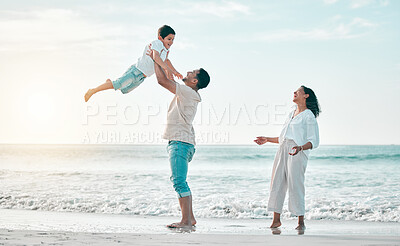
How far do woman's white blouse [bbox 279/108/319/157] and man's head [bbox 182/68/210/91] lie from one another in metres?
1.17

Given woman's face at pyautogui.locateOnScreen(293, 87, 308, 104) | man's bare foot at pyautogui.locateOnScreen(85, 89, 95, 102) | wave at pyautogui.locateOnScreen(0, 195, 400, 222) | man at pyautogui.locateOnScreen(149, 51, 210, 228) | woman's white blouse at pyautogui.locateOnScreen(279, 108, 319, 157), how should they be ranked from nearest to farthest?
man at pyautogui.locateOnScreen(149, 51, 210, 228)
woman's white blouse at pyautogui.locateOnScreen(279, 108, 319, 157)
woman's face at pyautogui.locateOnScreen(293, 87, 308, 104)
man's bare foot at pyautogui.locateOnScreen(85, 89, 95, 102)
wave at pyautogui.locateOnScreen(0, 195, 400, 222)

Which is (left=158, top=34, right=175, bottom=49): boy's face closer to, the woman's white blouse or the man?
the man

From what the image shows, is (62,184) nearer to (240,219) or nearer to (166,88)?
(240,219)

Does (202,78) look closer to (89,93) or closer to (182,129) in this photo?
(182,129)

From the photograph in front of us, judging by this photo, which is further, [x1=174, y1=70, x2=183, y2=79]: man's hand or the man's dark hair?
the man's dark hair

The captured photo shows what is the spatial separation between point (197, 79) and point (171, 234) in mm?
1525

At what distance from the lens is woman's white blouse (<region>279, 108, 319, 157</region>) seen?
522cm

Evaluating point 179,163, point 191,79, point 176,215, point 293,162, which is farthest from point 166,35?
point 176,215

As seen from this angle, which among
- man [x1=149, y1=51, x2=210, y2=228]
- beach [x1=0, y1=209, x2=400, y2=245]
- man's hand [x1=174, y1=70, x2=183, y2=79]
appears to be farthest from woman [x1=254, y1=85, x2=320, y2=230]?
man's hand [x1=174, y1=70, x2=183, y2=79]

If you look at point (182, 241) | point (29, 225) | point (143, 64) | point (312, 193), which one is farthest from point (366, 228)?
point (312, 193)

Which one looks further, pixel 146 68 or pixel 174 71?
pixel 146 68

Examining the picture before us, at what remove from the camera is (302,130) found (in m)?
5.30

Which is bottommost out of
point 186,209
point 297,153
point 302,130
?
point 186,209

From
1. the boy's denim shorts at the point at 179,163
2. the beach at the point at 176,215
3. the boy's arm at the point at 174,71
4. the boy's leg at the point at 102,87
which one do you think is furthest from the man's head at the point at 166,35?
the beach at the point at 176,215
